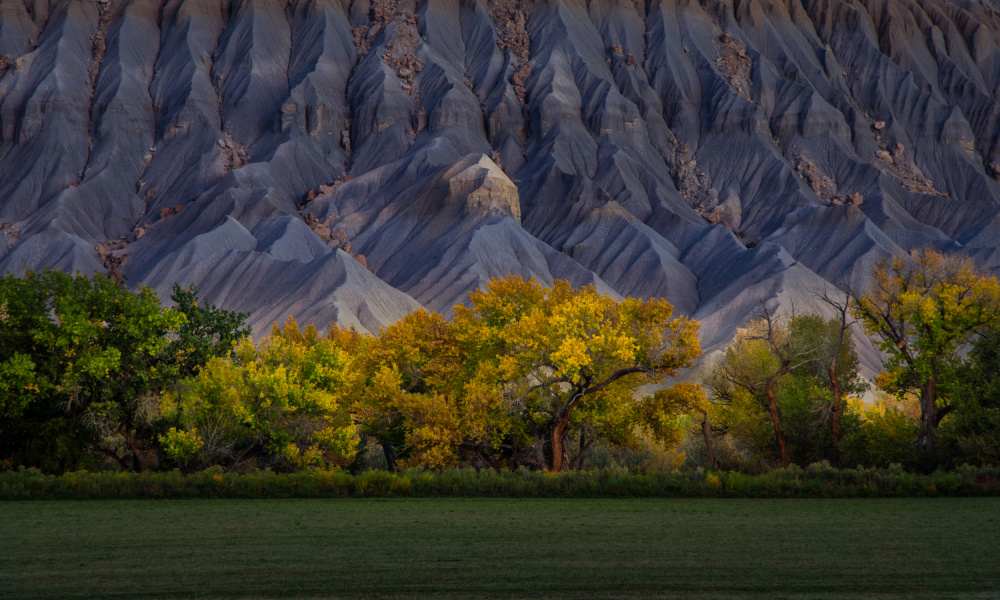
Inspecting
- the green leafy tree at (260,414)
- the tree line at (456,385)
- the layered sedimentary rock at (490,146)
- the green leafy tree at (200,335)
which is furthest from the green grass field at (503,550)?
the layered sedimentary rock at (490,146)

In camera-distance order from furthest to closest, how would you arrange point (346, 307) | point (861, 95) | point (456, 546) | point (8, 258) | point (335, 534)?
point (861, 95) → point (8, 258) → point (346, 307) → point (335, 534) → point (456, 546)

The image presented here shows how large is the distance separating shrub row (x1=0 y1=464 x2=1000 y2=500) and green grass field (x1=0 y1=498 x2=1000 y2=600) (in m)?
1.61

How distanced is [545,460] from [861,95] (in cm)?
12507

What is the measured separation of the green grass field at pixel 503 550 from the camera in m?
13.5

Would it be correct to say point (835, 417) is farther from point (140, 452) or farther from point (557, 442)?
point (140, 452)

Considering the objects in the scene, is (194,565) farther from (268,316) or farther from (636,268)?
(636,268)

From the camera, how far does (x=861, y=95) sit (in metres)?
139

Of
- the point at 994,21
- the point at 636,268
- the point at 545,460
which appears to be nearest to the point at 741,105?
the point at 636,268

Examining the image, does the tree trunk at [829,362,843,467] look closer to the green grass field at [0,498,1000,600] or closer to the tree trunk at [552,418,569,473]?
the green grass field at [0,498,1000,600]

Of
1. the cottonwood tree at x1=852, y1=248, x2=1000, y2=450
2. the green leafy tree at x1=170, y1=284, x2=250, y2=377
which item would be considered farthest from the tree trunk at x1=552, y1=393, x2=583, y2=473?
the green leafy tree at x1=170, y1=284, x2=250, y2=377

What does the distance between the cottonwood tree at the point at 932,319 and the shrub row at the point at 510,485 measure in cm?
497

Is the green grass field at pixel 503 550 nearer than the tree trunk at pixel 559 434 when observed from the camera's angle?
Yes

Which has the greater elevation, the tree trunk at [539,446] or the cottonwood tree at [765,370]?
the cottonwood tree at [765,370]

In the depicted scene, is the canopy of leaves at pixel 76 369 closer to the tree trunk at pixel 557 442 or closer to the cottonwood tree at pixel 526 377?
the cottonwood tree at pixel 526 377
